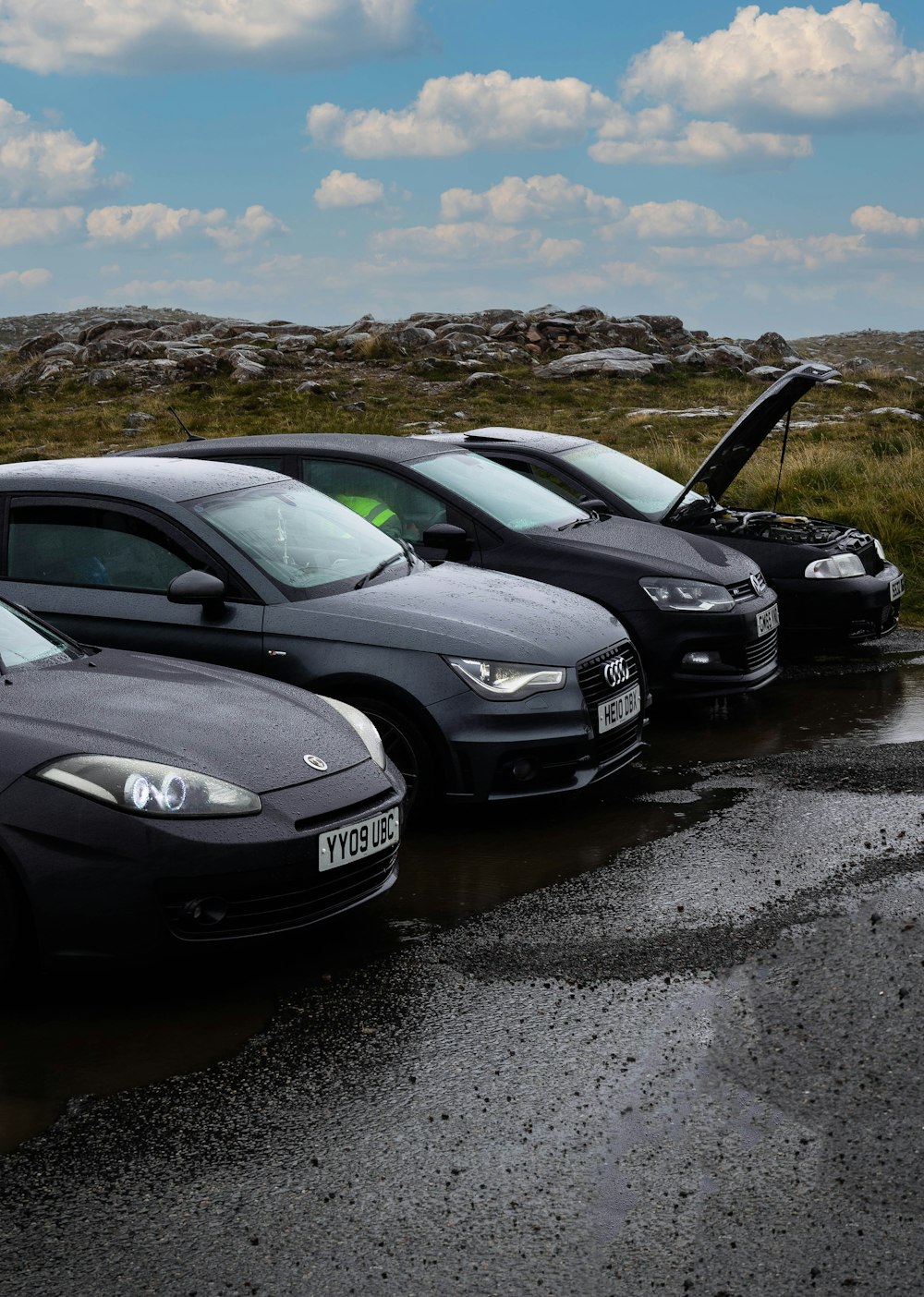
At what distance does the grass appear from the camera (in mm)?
15266

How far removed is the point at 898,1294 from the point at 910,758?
15.2 feet

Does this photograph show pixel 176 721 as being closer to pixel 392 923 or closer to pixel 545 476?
pixel 392 923

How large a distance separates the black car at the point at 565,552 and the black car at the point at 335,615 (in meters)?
0.96

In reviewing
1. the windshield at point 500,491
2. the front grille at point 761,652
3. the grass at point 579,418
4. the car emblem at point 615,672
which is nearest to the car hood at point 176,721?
the car emblem at point 615,672

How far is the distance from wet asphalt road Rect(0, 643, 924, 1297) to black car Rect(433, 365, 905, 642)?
4726 mm

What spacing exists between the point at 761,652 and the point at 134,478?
3914 mm

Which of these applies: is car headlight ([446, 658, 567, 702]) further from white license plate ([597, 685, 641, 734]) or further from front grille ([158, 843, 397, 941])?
front grille ([158, 843, 397, 941])

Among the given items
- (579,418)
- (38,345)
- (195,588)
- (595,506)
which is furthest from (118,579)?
(38,345)

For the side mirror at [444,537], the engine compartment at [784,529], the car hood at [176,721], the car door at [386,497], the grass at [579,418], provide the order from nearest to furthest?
the car hood at [176,721], the side mirror at [444,537], the car door at [386,497], the engine compartment at [784,529], the grass at [579,418]

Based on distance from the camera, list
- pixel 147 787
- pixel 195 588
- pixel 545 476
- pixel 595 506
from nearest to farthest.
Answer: pixel 147 787, pixel 195 588, pixel 595 506, pixel 545 476

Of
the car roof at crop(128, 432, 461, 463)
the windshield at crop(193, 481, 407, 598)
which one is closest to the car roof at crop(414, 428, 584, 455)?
the car roof at crop(128, 432, 461, 463)

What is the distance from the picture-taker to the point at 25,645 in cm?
524

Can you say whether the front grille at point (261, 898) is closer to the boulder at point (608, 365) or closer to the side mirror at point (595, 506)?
the side mirror at point (595, 506)

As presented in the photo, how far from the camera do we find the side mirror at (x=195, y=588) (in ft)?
19.9
